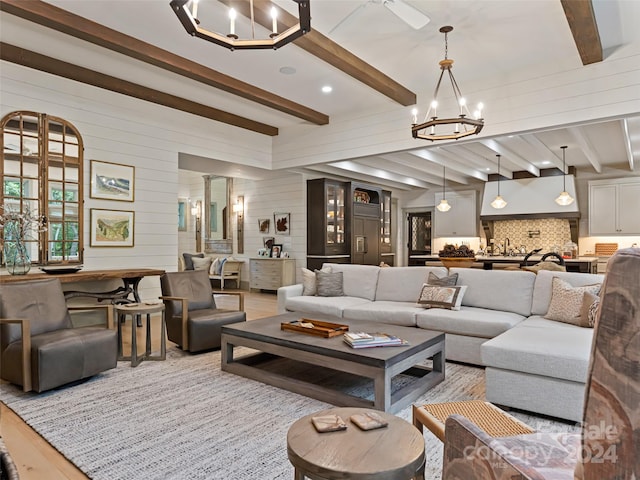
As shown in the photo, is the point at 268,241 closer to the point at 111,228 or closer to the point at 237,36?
the point at 111,228

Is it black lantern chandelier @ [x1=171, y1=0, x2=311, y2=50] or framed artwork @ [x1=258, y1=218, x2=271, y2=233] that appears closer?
black lantern chandelier @ [x1=171, y1=0, x2=311, y2=50]

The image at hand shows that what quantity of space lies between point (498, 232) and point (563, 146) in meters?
3.58

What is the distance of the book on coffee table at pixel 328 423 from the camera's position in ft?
5.06

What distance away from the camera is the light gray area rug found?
2096 mm

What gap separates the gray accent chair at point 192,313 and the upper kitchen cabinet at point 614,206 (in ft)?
26.9

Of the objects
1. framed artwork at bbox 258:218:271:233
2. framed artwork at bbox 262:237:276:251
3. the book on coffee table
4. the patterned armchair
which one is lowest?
the book on coffee table

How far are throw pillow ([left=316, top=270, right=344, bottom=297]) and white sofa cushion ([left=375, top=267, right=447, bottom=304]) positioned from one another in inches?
19.0

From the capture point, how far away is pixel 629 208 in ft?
28.4

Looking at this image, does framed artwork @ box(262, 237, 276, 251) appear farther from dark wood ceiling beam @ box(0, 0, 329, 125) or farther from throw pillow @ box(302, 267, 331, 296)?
throw pillow @ box(302, 267, 331, 296)

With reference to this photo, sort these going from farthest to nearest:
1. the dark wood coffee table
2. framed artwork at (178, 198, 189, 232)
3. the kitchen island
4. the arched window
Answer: framed artwork at (178, 198, 189, 232) < the kitchen island < the arched window < the dark wood coffee table

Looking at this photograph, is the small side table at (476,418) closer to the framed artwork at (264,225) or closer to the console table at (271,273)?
the console table at (271,273)

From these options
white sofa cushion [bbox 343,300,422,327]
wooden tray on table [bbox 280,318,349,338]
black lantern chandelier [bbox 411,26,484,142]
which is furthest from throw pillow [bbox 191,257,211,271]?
wooden tray on table [bbox 280,318,349,338]

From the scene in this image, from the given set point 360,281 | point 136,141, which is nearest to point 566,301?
point 360,281

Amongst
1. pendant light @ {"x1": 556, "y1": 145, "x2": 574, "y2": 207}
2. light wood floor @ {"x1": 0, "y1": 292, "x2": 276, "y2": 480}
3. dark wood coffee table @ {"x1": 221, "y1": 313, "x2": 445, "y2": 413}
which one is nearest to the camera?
light wood floor @ {"x1": 0, "y1": 292, "x2": 276, "y2": 480}
